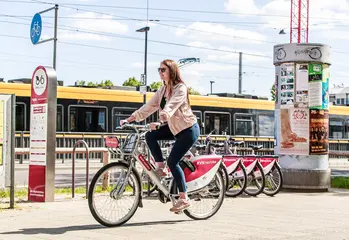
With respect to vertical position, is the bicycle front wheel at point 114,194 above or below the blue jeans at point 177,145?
below

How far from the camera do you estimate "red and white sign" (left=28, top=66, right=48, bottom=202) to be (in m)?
9.30

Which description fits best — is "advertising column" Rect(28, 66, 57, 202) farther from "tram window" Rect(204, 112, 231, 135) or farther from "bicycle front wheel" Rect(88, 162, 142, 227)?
"tram window" Rect(204, 112, 231, 135)

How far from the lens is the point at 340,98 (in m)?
122

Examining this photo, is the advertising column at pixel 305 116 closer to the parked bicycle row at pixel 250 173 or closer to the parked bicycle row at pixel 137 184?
the parked bicycle row at pixel 250 173

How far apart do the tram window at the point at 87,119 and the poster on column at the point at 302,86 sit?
631 inches

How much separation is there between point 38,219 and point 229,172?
4.46 metres

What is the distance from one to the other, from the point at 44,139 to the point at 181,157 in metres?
2.77

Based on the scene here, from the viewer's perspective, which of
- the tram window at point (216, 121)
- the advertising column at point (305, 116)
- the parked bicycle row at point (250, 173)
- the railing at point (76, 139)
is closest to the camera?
the parked bicycle row at point (250, 173)

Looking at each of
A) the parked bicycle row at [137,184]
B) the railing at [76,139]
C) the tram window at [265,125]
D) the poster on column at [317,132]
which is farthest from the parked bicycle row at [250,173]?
the tram window at [265,125]

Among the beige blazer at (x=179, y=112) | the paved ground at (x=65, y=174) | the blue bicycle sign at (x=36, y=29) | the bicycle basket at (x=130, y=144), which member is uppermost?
the blue bicycle sign at (x=36, y=29)

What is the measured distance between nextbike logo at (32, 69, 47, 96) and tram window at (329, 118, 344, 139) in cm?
3037

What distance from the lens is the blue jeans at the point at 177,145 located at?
730 centimetres

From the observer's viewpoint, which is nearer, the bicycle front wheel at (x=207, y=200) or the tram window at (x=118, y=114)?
the bicycle front wheel at (x=207, y=200)

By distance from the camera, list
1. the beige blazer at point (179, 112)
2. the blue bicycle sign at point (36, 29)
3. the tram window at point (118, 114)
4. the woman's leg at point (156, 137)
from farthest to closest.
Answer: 1. the tram window at point (118, 114)
2. the blue bicycle sign at point (36, 29)
3. the woman's leg at point (156, 137)
4. the beige blazer at point (179, 112)
